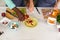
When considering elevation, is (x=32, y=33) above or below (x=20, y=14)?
below

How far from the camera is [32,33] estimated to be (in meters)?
1.43

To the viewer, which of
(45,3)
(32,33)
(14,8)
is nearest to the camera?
(32,33)

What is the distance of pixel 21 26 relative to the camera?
1.49 metres

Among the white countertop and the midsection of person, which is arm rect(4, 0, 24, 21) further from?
the midsection of person

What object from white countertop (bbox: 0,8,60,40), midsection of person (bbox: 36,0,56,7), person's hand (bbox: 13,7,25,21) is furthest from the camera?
midsection of person (bbox: 36,0,56,7)

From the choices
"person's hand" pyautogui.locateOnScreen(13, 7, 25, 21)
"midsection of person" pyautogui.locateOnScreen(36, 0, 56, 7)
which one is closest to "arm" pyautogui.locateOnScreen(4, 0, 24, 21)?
"person's hand" pyautogui.locateOnScreen(13, 7, 25, 21)

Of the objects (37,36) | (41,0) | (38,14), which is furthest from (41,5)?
(37,36)

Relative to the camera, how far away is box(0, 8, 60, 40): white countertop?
1.40 metres

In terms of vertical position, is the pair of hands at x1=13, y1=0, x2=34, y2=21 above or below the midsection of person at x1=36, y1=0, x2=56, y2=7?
below

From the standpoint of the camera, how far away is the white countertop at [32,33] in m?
1.40

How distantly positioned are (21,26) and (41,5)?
40cm

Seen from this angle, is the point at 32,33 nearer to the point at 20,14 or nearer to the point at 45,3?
the point at 20,14

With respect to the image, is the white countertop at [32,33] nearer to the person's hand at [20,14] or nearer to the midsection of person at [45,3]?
the person's hand at [20,14]

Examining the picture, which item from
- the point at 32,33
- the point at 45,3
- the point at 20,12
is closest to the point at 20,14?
the point at 20,12
